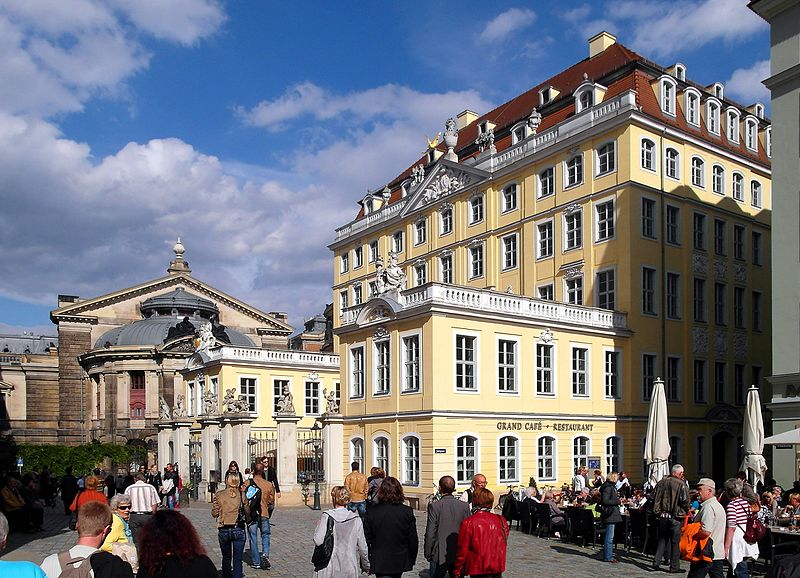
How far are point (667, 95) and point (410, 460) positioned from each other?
18.5 m

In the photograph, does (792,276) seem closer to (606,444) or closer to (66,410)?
(606,444)

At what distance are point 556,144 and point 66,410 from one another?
47404 mm

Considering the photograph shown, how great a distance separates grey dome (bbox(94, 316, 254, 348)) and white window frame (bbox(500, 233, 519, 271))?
26.4m

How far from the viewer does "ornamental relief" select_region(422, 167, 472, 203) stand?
4041 cm

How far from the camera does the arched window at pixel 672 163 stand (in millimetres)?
34125

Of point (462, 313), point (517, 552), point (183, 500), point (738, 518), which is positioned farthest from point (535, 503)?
point (183, 500)

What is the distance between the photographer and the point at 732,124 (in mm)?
38094

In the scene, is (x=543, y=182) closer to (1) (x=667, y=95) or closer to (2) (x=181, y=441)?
(1) (x=667, y=95)

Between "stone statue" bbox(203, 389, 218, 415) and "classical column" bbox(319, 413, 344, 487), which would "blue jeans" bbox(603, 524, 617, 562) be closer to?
"classical column" bbox(319, 413, 344, 487)

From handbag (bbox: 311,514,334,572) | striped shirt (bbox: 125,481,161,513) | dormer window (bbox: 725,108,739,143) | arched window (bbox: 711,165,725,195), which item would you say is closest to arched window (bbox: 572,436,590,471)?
arched window (bbox: 711,165,725,195)

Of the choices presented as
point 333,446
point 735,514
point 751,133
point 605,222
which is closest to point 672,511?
point 735,514

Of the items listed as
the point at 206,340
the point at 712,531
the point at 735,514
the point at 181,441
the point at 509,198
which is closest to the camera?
the point at 712,531

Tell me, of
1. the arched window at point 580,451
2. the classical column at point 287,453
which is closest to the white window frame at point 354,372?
the classical column at point 287,453

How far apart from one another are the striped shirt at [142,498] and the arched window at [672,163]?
26.8 meters
